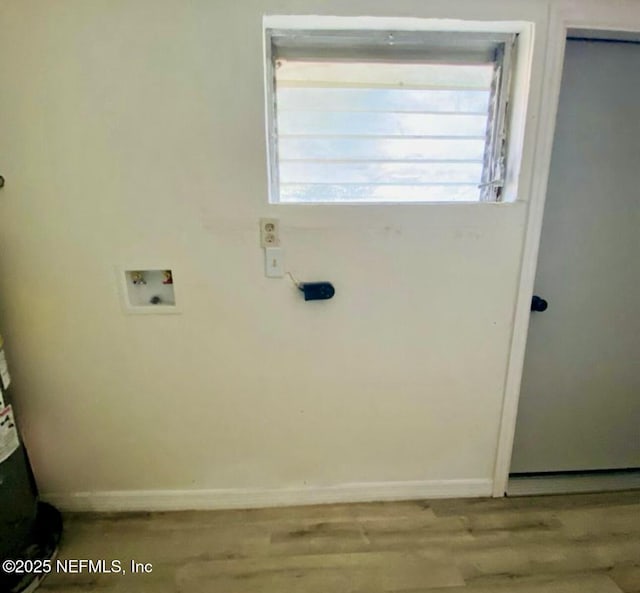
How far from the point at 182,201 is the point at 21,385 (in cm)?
102

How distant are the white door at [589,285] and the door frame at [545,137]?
0.38 ft

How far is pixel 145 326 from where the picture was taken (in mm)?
1408

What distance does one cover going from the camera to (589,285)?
1.56 m

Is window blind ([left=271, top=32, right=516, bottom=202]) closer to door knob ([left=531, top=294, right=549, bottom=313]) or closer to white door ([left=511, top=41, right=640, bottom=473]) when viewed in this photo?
white door ([left=511, top=41, right=640, bottom=473])

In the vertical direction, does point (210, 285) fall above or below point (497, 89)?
below

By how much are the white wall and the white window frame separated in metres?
0.04

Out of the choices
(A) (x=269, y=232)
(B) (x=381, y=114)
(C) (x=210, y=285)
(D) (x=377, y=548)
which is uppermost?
(B) (x=381, y=114)

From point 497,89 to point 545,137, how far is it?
0.28 metres

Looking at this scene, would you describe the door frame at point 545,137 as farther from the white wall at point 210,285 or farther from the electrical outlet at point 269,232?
the electrical outlet at point 269,232

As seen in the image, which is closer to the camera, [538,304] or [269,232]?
[269,232]

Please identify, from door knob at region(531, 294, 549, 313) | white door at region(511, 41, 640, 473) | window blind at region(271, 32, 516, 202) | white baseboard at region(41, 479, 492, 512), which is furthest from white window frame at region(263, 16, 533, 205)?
white baseboard at region(41, 479, 492, 512)

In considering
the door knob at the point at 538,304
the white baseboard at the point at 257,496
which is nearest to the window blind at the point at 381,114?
the door knob at the point at 538,304

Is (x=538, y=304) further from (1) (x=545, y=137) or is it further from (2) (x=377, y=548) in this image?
(2) (x=377, y=548)

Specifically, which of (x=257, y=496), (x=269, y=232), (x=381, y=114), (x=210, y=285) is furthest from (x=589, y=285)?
(x=257, y=496)
